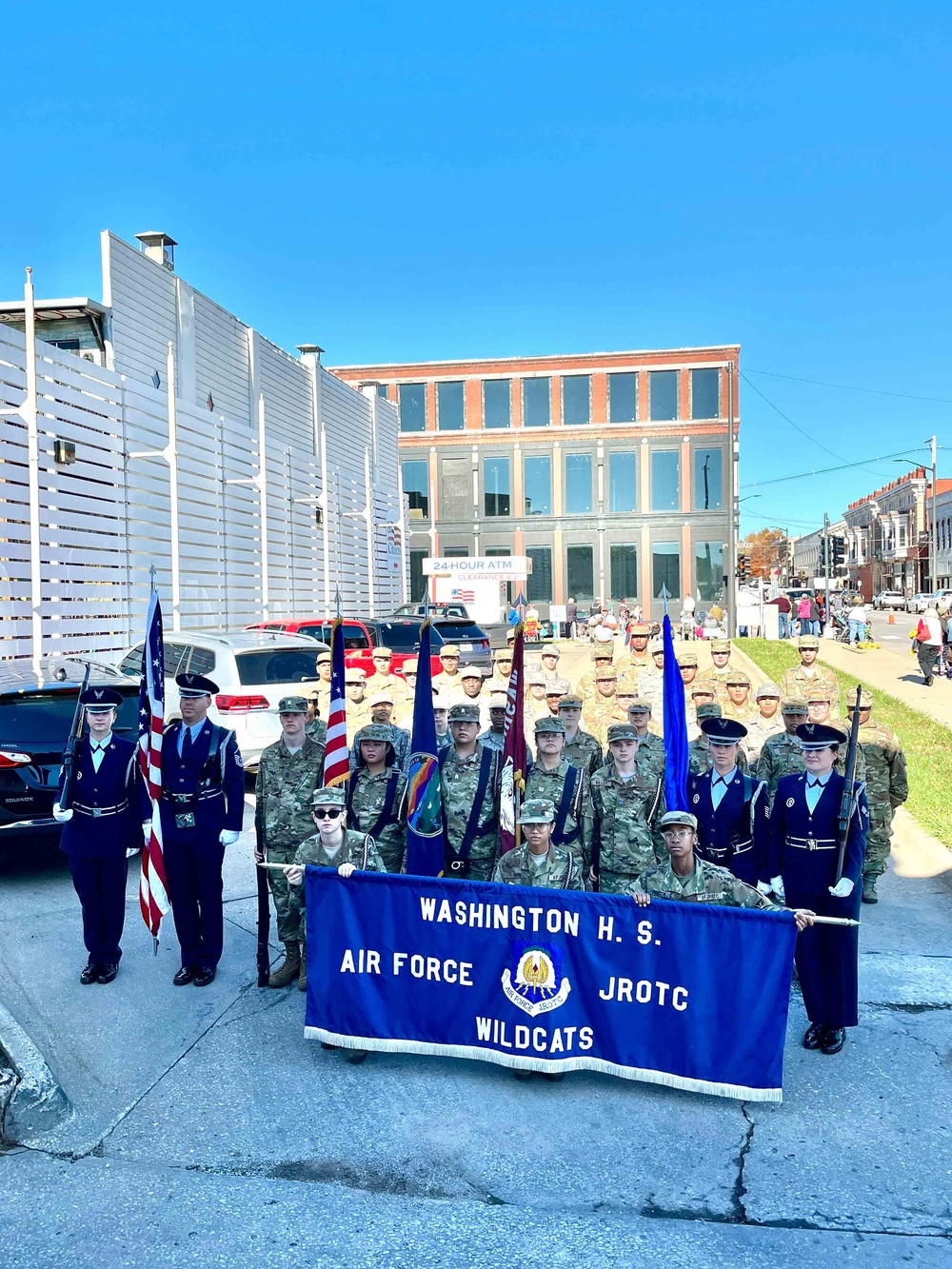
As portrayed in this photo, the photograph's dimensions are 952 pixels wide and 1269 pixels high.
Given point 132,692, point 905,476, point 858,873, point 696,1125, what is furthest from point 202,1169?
point 905,476

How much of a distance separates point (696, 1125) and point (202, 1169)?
2.15m

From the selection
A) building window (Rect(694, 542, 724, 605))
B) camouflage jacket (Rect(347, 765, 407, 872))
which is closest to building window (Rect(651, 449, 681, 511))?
building window (Rect(694, 542, 724, 605))

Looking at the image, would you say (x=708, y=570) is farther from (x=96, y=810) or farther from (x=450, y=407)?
(x=96, y=810)

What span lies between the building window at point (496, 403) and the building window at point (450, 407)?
128cm

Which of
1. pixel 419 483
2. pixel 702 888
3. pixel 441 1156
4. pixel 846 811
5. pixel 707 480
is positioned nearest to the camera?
pixel 441 1156

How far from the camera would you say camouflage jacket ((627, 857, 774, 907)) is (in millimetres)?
5098

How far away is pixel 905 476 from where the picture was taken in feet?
395

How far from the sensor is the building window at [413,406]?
56438 mm

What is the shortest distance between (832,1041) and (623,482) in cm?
5060

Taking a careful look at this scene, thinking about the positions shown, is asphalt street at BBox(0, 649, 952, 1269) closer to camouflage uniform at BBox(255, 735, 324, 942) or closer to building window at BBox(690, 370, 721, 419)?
camouflage uniform at BBox(255, 735, 324, 942)

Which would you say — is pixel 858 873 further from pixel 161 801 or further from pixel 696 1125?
pixel 161 801

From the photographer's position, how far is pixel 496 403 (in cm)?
5572

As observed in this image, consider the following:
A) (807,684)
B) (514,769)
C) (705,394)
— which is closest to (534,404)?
(705,394)

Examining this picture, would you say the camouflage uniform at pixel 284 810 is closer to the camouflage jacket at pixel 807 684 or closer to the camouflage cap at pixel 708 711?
the camouflage cap at pixel 708 711
